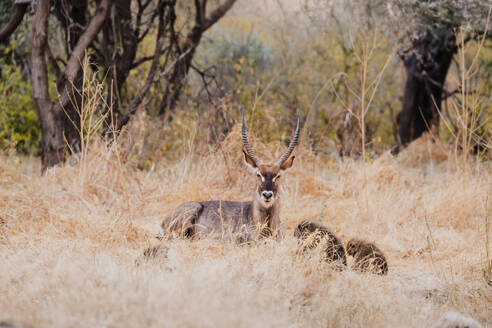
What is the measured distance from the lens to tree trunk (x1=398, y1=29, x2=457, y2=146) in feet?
39.5

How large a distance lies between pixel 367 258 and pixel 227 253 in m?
1.31

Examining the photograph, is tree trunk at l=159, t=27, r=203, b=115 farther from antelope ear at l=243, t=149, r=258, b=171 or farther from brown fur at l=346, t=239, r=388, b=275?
brown fur at l=346, t=239, r=388, b=275

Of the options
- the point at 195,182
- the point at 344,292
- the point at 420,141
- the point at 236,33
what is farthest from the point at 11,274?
the point at 236,33

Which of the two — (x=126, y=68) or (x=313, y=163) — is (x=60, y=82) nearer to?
(x=126, y=68)

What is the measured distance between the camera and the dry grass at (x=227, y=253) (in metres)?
3.56

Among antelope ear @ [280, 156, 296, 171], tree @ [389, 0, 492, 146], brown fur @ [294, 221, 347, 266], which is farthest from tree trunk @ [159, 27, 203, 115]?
brown fur @ [294, 221, 347, 266]

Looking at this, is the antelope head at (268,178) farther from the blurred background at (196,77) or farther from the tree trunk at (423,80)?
the tree trunk at (423,80)

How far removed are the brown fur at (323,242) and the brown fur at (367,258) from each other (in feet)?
0.58

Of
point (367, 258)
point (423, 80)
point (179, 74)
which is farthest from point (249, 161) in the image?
point (423, 80)

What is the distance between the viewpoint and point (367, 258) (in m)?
5.41

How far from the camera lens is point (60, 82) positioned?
8.81 m

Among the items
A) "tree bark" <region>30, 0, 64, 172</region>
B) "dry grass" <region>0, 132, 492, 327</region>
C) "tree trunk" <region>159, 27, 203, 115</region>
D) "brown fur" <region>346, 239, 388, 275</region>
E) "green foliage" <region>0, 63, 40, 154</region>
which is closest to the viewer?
"dry grass" <region>0, 132, 492, 327</region>

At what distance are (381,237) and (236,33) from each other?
11782 millimetres

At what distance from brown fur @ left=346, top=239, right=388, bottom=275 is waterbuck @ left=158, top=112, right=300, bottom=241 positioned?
0.78 m
